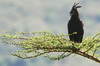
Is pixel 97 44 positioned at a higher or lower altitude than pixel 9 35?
lower

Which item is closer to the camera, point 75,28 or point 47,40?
point 47,40

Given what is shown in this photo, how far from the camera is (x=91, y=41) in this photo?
27.4 ft

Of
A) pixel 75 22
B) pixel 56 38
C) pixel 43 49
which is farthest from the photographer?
pixel 75 22

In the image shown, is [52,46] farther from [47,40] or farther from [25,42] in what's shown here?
[25,42]

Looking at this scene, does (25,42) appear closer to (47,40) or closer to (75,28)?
(47,40)

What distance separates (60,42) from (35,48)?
863 millimetres

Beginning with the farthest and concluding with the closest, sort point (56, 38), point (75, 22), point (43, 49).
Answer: point (75, 22)
point (43, 49)
point (56, 38)

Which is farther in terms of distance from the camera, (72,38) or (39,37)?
(72,38)

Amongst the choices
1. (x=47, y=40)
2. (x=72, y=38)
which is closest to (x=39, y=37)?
(x=47, y=40)

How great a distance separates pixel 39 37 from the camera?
813cm

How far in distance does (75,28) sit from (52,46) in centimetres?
147

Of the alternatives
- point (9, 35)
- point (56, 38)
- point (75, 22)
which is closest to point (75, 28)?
point (75, 22)

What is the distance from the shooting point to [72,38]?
9234 mm

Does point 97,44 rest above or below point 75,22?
below
